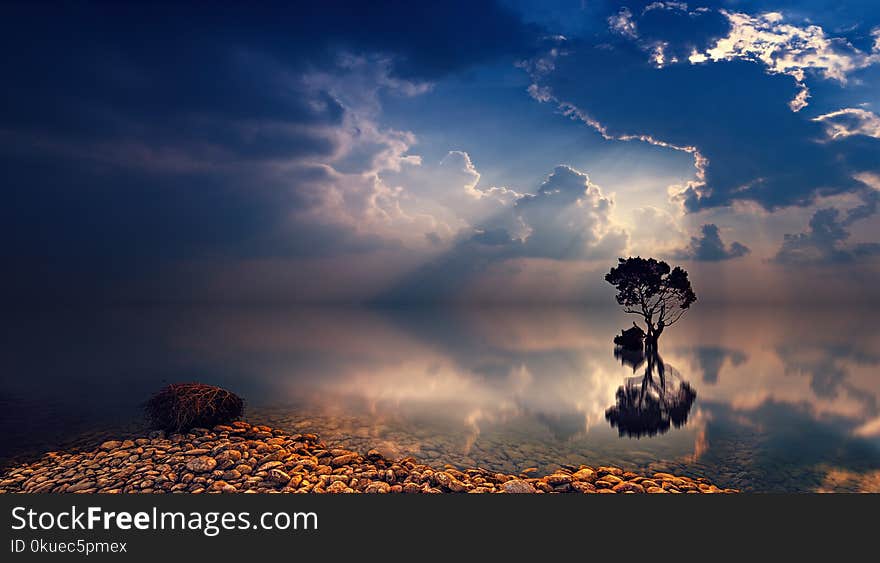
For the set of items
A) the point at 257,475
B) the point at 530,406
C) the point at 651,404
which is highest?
the point at 257,475

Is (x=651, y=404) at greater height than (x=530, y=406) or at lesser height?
lesser

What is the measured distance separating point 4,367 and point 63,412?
25283 millimetres

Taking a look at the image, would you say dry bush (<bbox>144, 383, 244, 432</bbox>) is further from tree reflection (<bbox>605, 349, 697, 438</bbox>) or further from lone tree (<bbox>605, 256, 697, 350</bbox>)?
lone tree (<bbox>605, 256, 697, 350</bbox>)

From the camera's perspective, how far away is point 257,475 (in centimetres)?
1058

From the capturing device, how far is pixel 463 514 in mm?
8242

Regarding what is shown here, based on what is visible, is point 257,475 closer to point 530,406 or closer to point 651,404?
point 530,406

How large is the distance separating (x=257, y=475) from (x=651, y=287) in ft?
170

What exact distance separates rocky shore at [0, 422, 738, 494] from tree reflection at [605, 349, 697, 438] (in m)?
5.93

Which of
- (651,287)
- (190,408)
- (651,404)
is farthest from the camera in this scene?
(651,287)

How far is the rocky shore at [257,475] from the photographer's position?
1016 centimetres

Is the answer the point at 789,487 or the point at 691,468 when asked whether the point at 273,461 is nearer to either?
the point at 691,468

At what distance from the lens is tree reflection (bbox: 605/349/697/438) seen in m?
18.9

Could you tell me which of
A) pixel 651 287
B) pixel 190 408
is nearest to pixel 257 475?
pixel 190 408

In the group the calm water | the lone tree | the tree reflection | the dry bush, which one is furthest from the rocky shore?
the lone tree
